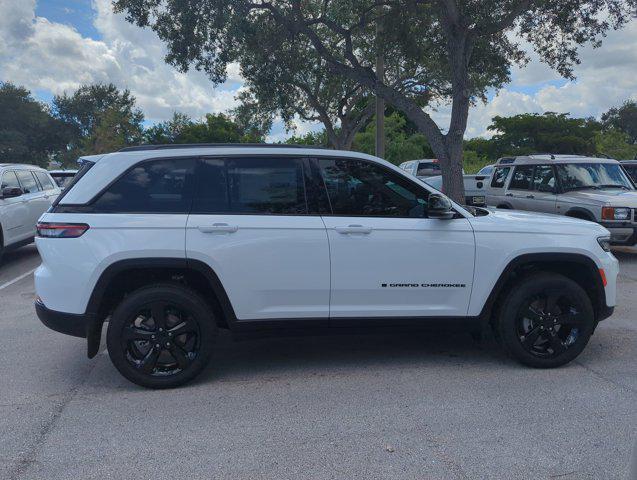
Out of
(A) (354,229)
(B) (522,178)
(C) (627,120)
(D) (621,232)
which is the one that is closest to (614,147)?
(C) (627,120)

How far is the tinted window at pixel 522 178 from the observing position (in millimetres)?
11078

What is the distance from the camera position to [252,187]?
4.57 metres

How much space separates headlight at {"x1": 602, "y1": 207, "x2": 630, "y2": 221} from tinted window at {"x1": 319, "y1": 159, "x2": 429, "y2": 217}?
19.9 feet

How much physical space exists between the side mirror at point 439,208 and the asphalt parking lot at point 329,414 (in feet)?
4.33

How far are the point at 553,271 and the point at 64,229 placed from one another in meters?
4.02

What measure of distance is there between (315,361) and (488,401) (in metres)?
1.58

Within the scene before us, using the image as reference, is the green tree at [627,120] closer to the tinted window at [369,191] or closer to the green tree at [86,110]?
the green tree at [86,110]

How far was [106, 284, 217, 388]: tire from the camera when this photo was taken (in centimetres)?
433

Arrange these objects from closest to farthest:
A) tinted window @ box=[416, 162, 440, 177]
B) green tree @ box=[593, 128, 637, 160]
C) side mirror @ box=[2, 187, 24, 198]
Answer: side mirror @ box=[2, 187, 24, 198]
tinted window @ box=[416, 162, 440, 177]
green tree @ box=[593, 128, 637, 160]

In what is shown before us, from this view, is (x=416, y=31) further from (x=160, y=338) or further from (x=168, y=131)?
(x=168, y=131)

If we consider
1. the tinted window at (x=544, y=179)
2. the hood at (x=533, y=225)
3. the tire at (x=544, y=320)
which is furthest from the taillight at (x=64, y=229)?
the tinted window at (x=544, y=179)

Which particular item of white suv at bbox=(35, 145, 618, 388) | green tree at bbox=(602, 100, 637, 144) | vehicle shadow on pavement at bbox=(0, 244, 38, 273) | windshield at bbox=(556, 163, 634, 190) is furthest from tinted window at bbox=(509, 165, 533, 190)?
green tree at bbox=(602, 100, 637, 144)

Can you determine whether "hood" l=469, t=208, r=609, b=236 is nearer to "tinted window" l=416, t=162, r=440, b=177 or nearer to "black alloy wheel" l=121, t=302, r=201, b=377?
"black alloy wheel" l=121, t=302, r=201, b=377

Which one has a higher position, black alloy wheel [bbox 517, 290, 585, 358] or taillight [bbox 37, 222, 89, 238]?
taillight [bbox 37, 222, 89, 238]
